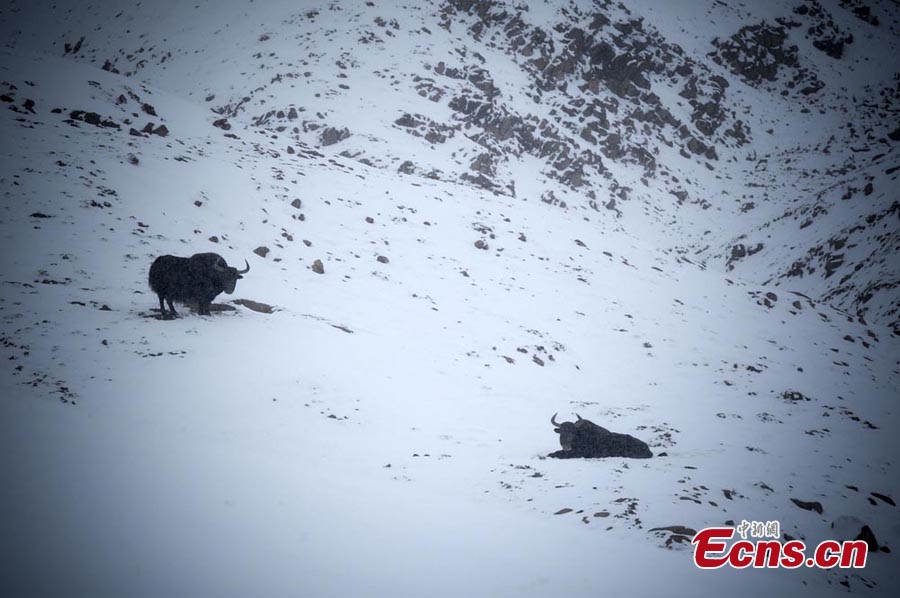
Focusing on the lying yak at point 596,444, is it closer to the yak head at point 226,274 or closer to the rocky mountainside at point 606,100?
the yak head at point 226,274

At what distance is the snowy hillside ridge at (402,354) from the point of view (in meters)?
3.75

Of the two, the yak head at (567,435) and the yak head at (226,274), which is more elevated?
the yak head at (226,274)

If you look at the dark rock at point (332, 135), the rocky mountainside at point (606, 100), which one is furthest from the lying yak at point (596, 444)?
the dark rock at point (332, 135)

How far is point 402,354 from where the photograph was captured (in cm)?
1080

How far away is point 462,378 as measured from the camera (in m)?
10.7

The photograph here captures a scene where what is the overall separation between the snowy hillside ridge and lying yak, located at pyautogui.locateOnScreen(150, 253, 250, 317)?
416 millimetres

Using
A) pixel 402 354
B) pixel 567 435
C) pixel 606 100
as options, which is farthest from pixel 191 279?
pixel 606 100

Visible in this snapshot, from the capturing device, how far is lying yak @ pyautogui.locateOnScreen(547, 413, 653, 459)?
789 centimetres

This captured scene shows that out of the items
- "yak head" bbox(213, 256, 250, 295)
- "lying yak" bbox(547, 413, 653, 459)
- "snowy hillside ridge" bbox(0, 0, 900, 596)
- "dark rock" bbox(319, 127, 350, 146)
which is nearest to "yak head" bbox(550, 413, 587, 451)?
"lying yak" bbox(547, 413, 653, 459)

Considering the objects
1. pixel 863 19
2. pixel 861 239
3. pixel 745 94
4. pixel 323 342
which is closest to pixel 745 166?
pixel 745 94

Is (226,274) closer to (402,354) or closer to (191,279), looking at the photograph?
(191,279)

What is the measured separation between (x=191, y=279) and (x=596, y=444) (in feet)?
29.2

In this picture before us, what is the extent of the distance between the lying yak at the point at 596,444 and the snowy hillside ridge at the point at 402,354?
438 millimetres

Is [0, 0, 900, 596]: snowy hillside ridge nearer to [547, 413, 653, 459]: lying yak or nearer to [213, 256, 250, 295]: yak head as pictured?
[547, 413, 653, 459]: lying yak
